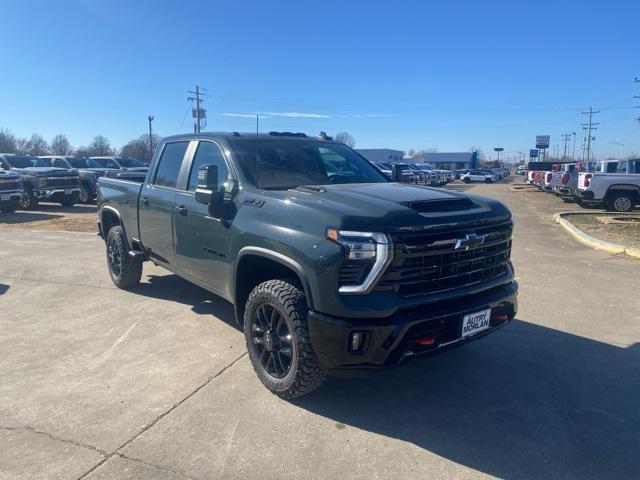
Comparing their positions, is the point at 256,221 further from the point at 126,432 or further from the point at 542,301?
the point at 542,301

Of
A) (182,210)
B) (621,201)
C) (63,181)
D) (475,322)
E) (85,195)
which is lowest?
(85,195)

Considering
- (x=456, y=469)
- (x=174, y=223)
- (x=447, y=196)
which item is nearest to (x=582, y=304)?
(x=447, y=196)

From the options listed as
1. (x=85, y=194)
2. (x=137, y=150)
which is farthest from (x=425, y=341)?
(x=137, y=150)

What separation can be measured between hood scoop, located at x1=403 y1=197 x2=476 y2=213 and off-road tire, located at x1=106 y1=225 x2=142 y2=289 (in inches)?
165

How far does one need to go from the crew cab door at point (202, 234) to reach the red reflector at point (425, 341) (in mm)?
1725

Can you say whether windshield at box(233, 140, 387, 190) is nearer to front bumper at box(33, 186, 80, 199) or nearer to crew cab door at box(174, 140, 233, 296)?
crew cab door at box(174, 140, 233, 296)

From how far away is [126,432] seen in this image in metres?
3.36

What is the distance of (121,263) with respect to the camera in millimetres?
6660

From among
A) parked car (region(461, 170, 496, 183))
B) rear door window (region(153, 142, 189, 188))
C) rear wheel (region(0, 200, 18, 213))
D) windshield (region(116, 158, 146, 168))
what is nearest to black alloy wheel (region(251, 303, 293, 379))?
rear door window (region(153, 142, 189, 188))

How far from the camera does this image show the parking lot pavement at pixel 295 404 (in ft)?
9.93

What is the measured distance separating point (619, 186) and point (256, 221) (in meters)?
15.9

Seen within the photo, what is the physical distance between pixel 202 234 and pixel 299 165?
1.10 meters

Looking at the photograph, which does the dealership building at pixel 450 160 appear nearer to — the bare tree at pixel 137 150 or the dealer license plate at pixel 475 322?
the bare tree at pixel 137 150

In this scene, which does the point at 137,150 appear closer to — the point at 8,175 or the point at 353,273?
the point at 8,175
